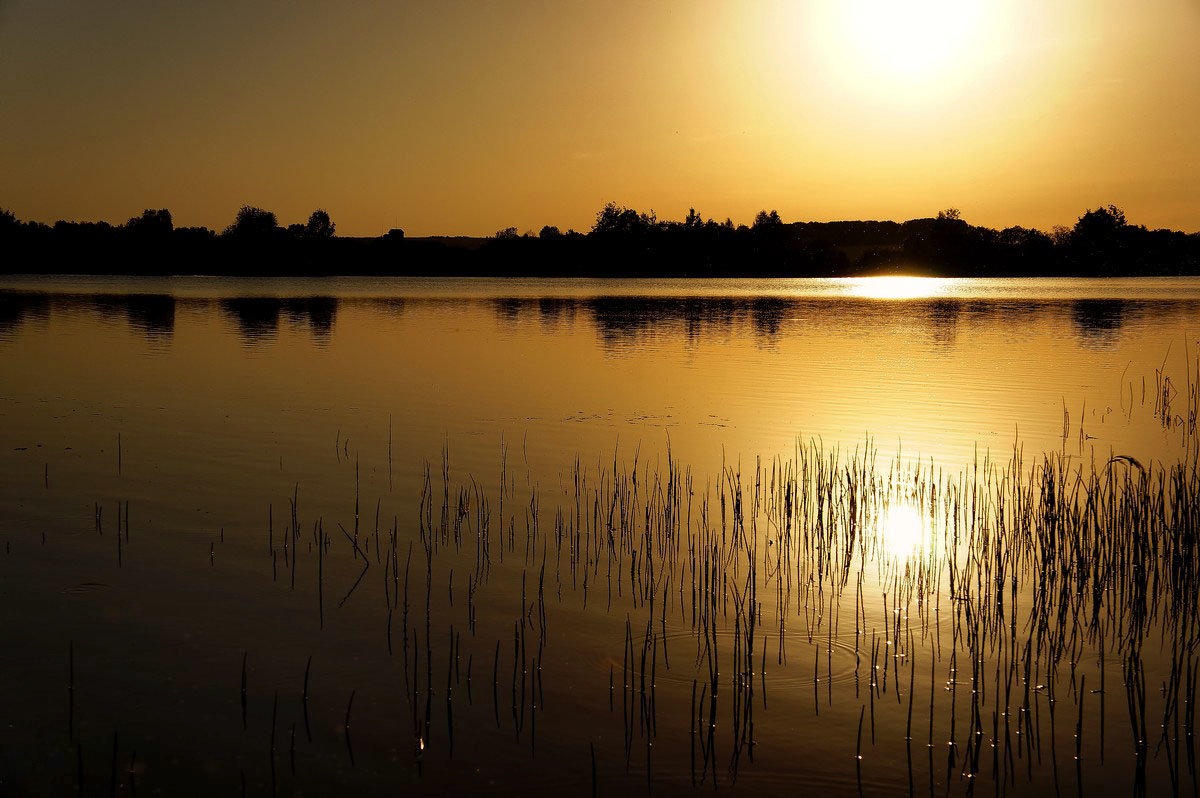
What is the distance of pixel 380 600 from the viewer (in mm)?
10047

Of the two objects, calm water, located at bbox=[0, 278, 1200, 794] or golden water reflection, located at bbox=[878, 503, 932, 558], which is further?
golden water reflection, located at bbox=[878, 503, 932, 558]

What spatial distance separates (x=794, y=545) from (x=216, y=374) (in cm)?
2246

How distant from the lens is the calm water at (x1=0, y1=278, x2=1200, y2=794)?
23.2 feet

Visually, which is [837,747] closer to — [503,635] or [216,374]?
[503,635]

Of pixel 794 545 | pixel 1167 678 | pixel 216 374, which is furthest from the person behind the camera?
pixel 216 374

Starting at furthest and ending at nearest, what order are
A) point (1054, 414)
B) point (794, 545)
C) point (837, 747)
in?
point (1054, 414) < point (794, 545) < point (837, 747)

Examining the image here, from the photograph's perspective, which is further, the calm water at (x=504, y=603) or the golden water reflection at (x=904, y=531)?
the golden water reflection at (x=904, y=531)

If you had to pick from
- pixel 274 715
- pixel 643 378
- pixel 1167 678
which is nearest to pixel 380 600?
pixel 274 715

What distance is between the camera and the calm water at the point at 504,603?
23.2 ft

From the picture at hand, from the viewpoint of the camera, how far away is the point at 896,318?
218ft

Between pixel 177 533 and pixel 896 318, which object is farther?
pixel 896 318

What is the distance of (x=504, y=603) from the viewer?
1010cm

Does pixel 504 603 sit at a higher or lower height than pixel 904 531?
lower

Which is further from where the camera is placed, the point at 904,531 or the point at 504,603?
the point at 904,531
